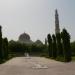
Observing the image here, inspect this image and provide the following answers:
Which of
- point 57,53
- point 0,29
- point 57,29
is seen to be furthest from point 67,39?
point 57,29

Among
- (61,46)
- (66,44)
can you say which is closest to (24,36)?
(61,46)

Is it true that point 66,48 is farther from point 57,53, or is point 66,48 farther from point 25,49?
point 25,49

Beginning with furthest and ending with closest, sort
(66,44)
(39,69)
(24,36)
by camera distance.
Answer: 1. (24,36)
2. (66,44)
3. (39,69)

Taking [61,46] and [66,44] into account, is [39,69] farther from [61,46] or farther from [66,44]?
[61,46]

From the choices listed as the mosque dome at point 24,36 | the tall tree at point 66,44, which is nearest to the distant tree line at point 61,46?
the tall tree at point 66,44

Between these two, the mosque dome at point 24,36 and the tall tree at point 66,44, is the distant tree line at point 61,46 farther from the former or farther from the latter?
the mosque dome at point 24,36

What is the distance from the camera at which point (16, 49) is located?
78.5 m

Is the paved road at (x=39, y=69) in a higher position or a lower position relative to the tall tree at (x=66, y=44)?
lower

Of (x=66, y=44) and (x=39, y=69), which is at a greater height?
(x=66, y=44)

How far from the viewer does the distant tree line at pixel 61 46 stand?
30125mm

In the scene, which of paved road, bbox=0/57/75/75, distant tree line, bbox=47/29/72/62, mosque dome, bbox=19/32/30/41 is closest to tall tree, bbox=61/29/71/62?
distant tree line, bbox=47/29/72/62

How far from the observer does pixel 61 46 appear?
39938mm

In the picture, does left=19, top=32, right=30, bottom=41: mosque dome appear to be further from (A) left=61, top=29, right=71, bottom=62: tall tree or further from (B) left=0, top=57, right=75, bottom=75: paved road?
(B) left=0, top=57, right=75, bottom=75: paved road

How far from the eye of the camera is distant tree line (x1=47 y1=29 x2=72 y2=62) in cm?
3012
